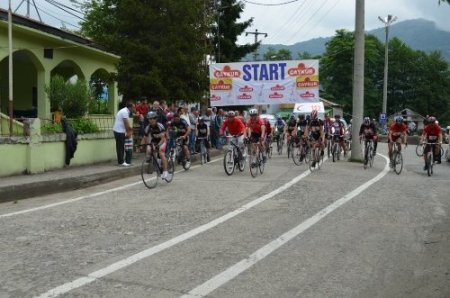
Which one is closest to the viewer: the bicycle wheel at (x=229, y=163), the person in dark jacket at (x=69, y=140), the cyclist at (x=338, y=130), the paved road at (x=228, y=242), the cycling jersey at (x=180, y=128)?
the paved road at (x=228, y=242)

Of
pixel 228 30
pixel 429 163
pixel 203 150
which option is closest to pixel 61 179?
pixel 203 150

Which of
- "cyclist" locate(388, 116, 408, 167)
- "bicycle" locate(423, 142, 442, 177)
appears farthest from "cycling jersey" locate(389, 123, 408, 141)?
"bicycle" locate(423, 142, 442, 177)

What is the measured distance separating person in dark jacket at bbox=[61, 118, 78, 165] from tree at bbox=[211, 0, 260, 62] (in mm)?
30192

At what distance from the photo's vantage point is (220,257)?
6.93 metres

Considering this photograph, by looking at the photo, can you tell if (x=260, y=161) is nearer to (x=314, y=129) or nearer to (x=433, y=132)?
(x=314, y=129)

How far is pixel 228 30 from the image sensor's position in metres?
46.2

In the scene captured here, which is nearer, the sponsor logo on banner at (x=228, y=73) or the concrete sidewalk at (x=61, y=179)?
the concrete sidewalk at (x=61, y=179)

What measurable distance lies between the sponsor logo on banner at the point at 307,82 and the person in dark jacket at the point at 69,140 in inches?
497

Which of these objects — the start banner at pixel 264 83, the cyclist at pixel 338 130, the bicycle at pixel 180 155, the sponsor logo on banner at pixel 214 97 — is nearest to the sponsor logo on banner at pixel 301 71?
the start banner at pixel 264 83

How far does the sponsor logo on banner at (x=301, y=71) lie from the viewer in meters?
25.6

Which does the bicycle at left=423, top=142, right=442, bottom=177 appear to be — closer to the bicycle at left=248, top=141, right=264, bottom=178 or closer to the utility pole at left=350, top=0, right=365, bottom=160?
the utility pole at left=350, top=0, right=365, bottom=160

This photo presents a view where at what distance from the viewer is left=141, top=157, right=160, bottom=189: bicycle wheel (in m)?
12.9

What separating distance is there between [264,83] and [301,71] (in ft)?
5.50

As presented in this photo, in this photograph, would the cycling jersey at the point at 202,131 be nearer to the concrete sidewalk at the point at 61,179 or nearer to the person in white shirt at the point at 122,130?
the concrete sidewalk at the point at 61,179
